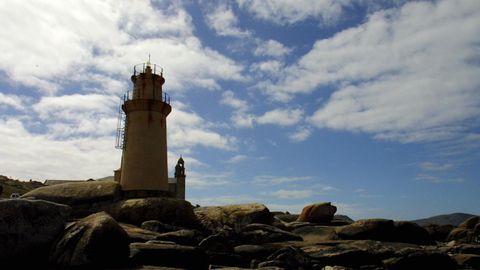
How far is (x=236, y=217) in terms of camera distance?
71.5 feet

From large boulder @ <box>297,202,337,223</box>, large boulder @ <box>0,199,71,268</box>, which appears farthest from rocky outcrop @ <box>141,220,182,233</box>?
large boulder @ <box>297,202,337,223</box>

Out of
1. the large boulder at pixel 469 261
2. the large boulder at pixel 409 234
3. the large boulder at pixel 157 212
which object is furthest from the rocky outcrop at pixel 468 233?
the large boulder at pixel 157 212

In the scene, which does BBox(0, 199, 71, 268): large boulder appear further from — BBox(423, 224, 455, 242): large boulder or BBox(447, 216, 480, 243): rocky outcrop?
BBox(423, 224, 455, 242): large boulder

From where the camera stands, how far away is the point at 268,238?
1800cm

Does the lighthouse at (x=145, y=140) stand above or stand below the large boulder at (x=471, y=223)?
above

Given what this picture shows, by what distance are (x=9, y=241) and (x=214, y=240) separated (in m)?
6.24

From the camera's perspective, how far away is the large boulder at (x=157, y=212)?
19812 millimetres

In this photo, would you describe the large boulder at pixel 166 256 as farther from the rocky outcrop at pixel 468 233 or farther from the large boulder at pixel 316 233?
the rocky outcrop at pixel 468 233

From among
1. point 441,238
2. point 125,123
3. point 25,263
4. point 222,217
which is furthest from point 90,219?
point 441,238

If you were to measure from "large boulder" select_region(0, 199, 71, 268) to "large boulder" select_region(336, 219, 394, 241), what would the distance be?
13.0 metres

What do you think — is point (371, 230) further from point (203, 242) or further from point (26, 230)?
point (26, 230)

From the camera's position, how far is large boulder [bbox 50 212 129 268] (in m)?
9.80

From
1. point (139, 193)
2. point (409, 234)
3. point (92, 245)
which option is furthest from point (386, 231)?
point (139, 193)

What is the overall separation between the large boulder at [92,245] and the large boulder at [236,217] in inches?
418
